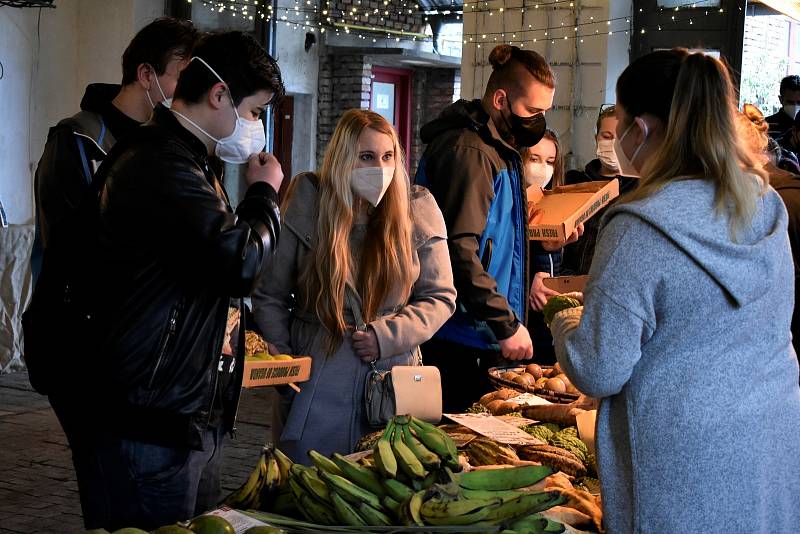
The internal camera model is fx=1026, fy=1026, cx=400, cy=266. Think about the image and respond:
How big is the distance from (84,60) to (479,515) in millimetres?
8231

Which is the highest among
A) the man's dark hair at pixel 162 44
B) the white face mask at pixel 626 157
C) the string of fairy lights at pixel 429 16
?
the string of fairy lights at pixel 429 16

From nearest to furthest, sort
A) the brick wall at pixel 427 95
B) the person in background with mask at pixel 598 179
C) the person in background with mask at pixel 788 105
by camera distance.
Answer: the person in background with mask at pixel 598 179, the person in background with mask at pixel 788 105, the brick wall at pixel 427 95

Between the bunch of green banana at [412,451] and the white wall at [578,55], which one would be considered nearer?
the bunch of green banana at [412,451]

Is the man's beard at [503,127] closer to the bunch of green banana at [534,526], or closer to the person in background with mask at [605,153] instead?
the person in background with mask at [605,153]

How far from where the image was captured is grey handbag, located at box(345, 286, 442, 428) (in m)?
3.22

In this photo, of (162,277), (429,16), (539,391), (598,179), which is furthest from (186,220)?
(429,16)

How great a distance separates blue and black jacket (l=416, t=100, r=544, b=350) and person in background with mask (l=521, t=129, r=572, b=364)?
46 cm

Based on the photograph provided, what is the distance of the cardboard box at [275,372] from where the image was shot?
286 cm

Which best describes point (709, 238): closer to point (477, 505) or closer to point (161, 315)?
point (477, 505)

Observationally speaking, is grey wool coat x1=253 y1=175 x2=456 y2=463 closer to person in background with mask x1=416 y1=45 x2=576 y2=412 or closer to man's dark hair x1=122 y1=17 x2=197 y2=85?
person in background with mask x1=416 y1=45 x2=576 y2=412

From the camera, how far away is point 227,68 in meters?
2.50

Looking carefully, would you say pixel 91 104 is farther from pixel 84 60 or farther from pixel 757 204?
pixel 84 60

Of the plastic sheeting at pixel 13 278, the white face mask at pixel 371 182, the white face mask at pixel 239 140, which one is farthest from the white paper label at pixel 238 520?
the plastic sheeting at pixel 13 278

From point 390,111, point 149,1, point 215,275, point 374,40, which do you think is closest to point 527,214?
point 215,275
